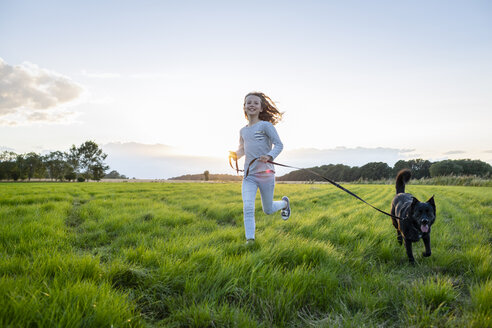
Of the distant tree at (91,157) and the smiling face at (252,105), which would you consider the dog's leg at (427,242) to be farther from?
the distant tree at (91,157)

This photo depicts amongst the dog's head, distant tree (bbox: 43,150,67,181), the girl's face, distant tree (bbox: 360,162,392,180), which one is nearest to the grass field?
the dog's head

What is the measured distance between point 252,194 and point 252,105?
5.18 ft

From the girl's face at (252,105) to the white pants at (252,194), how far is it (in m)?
1.12

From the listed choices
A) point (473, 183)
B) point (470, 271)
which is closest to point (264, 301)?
point (470, 271)

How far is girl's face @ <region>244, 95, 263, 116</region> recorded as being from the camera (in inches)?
172

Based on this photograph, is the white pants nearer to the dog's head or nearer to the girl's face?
the girl's face

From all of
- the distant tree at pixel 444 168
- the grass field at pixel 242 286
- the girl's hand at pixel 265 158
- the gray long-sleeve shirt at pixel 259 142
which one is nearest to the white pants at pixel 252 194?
the gray long-sleeve shirt at pixel 259 142

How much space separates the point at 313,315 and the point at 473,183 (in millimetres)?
39721

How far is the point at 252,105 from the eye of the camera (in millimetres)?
4375

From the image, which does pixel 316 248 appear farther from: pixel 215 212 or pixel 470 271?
pixel 215 212

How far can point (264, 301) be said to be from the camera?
217 centimetres

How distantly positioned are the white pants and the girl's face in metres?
1.12

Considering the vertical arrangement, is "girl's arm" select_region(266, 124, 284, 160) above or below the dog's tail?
above

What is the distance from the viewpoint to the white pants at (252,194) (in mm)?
3934
